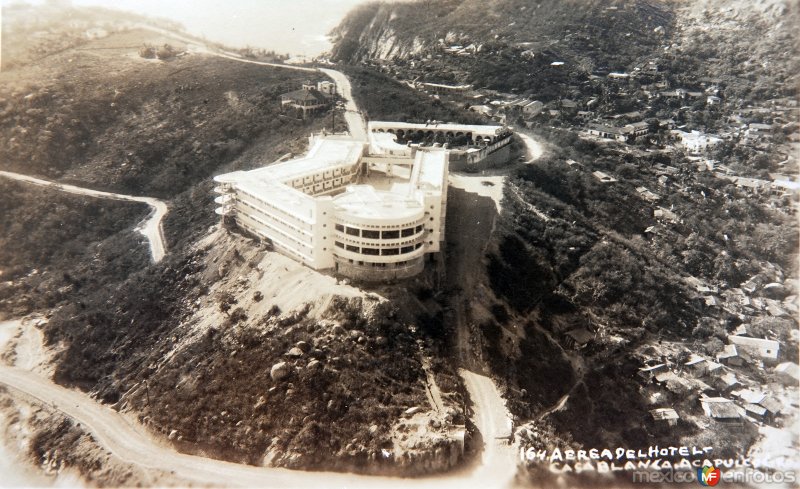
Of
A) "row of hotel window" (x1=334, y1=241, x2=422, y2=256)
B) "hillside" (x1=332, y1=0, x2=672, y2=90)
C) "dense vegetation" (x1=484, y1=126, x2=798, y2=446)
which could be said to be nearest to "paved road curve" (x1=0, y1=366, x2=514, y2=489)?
"dense vegetation" (x1=484, y1=126, x2=798, y2=446)

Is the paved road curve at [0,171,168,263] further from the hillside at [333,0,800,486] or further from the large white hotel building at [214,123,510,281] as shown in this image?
the hillside at [333,0,800,486]

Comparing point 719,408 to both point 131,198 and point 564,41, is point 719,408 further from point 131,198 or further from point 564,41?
point 564,41

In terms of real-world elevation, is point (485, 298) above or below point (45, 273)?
above

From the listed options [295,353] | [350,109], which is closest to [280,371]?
[295,353]

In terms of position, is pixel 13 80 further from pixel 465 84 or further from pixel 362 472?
pixel 362 472

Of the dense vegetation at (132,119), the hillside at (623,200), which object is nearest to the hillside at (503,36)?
the hillside at (623,200)

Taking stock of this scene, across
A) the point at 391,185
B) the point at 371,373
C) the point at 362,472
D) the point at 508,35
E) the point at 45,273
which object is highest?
the point at 508,35

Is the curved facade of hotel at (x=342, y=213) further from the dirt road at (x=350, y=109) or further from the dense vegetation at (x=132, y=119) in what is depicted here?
the dense vegetation at (x=132, y=119)

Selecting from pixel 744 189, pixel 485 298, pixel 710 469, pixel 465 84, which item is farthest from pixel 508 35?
pixel 710 469
